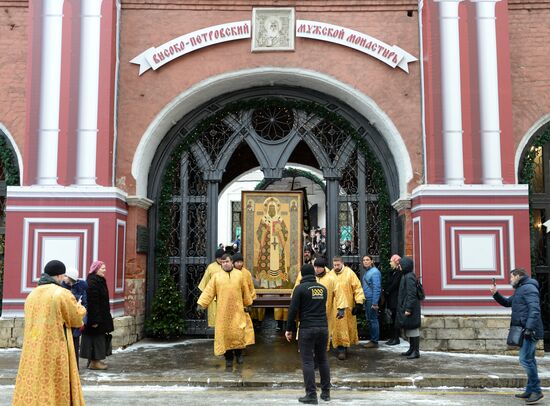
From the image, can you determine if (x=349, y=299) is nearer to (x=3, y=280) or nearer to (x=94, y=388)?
(x=94, y=388)

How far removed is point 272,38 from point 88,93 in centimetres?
338

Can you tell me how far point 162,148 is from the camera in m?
12.1

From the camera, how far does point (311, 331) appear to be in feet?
23.1

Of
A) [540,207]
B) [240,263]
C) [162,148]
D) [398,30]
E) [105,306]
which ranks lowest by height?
[105,306]

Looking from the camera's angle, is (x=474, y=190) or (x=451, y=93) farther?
(x=451, y=93)

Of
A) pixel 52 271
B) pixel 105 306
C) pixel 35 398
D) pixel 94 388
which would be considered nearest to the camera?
pixel 35 398

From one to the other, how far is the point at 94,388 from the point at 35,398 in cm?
240

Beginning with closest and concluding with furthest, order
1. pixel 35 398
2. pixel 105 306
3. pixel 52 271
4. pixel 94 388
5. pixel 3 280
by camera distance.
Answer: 1. pixel 35 398
2. pixel 52 271
3. pixel 94 388
4. pixel 105 306
5. pixel 3 280

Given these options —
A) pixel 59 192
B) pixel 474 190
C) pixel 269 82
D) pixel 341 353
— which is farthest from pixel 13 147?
pixel 474 190

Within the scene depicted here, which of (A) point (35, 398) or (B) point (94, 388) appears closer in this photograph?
(A) point (35, 398)

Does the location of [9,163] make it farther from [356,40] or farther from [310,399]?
[310,399]

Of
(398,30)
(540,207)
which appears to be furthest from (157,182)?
(540,207)

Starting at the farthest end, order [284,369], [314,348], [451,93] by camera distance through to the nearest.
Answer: [451,93] → [284,369] → [314,348]

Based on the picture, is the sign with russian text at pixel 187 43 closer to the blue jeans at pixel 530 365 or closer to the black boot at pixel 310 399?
the black boot at pixel 310 399
